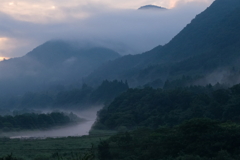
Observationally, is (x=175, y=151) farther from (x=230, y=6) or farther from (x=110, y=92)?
(x=230, y=6)

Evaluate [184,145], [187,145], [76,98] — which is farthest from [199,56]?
[187,145]

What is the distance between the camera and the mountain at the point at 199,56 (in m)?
95.2

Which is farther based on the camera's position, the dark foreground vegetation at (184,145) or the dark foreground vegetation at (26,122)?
the dark foreground vegetation at (26,122)

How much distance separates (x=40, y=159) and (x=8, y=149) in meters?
8.17

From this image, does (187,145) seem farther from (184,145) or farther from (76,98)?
(76,98)

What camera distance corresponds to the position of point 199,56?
350 feet

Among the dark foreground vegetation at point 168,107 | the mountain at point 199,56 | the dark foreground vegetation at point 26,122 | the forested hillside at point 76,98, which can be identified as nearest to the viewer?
the dark foreground vegetation at point 168,107

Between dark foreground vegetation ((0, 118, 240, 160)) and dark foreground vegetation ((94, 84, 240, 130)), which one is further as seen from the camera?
dark foreground vegetation ((94, 84, 240, 130))

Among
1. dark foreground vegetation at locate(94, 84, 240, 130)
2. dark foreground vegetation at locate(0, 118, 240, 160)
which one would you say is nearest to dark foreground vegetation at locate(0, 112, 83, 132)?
dark foreground vegetation at locate(94, 84, 240, 130)

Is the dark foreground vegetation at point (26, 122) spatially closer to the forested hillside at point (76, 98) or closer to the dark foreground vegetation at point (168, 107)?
the dark foreground vegetation at point (168, 107)

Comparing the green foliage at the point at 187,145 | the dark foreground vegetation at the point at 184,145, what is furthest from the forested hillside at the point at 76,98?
the green foliage at the point at 187,145

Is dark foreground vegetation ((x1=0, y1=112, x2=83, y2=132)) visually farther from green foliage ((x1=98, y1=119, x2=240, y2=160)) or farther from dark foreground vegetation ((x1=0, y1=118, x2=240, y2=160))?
green foliage ((x1=98, y1=119, x2=240, y2=160))

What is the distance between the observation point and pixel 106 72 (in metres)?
157

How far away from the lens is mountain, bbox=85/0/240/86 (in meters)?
95.2
